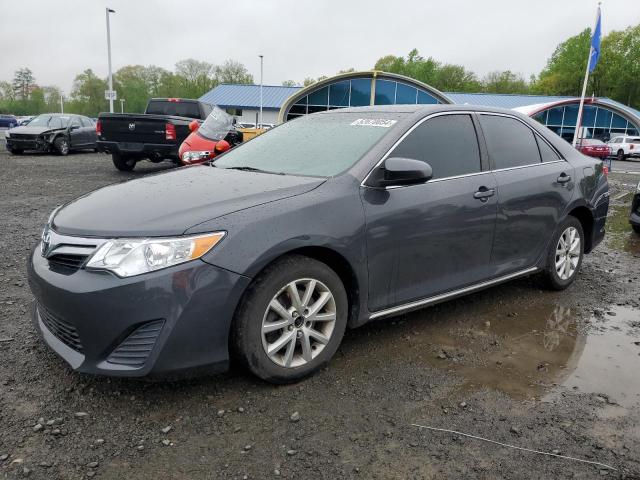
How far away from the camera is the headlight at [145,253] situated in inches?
94.0

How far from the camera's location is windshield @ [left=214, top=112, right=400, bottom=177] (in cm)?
328

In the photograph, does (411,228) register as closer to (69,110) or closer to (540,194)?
(540,194)

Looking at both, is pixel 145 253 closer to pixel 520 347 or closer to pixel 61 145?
pixel 520 347

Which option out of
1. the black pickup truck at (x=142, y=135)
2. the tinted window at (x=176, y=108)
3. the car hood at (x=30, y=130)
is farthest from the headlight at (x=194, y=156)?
the car hood at (x=30, y=130)

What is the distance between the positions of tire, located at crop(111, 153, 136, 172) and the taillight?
203 centimetres

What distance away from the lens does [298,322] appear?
111 inches

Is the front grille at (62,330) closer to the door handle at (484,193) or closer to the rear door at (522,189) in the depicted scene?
the door handle at (484,193)

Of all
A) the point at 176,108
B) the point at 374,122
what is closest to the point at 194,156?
the point at 374,122

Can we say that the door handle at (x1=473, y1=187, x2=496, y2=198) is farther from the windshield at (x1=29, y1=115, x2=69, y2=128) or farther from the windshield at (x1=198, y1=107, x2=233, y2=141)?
the windshield at (x1=29, y1=115, x2=69, y2=128)

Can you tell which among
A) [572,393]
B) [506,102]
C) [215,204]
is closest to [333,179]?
[215,204]

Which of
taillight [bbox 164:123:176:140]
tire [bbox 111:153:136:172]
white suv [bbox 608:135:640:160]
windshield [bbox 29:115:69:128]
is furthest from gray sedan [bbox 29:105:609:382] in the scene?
white suv [bbox 608:135:640:160]

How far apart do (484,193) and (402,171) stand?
95cm

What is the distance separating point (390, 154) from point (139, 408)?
2.04m

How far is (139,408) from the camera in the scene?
260 cm
